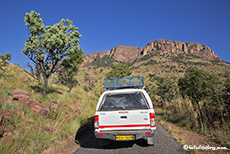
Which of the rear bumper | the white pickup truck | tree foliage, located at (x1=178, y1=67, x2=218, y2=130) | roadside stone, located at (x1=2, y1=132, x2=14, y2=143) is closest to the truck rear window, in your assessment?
the white pickup truck

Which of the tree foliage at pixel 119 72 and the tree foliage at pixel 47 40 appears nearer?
the tree foliage at pixel 47 40

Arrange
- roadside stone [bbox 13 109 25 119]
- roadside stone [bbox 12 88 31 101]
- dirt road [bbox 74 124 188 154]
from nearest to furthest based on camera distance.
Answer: dirt road [bbox 74 124 188 154] < roadside stone [bbox 13 109 25 119] < roadside stone [bbox 12 88 31 101]

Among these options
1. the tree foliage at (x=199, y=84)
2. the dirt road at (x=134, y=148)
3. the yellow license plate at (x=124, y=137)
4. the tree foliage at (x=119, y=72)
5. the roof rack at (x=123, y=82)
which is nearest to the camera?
the yellow license plate at (x=124, y=137)

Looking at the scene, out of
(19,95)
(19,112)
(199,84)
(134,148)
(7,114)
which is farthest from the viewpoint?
(199,84)

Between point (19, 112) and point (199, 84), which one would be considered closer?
point (19, 112)

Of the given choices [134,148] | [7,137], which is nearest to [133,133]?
[134,148]

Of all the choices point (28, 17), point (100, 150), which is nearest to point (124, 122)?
point (100, 150)

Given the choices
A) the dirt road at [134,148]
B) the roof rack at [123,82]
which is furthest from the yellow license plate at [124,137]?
the roof rack at [123,82]

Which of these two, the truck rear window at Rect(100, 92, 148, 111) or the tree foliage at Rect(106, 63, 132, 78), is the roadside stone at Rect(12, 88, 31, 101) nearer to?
the truck rear window at Rect(100, 92, 148, 111)

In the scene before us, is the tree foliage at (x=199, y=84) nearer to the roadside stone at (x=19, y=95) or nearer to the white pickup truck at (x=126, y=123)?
the white pickup truck at (x=126, y=123)

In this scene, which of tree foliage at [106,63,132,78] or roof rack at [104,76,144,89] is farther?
tree foliage at [106,63,132,78]

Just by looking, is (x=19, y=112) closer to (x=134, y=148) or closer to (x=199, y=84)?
(x=134, y=148)

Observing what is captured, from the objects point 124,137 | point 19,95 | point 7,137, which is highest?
point 19,95

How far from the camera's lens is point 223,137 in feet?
15.4
